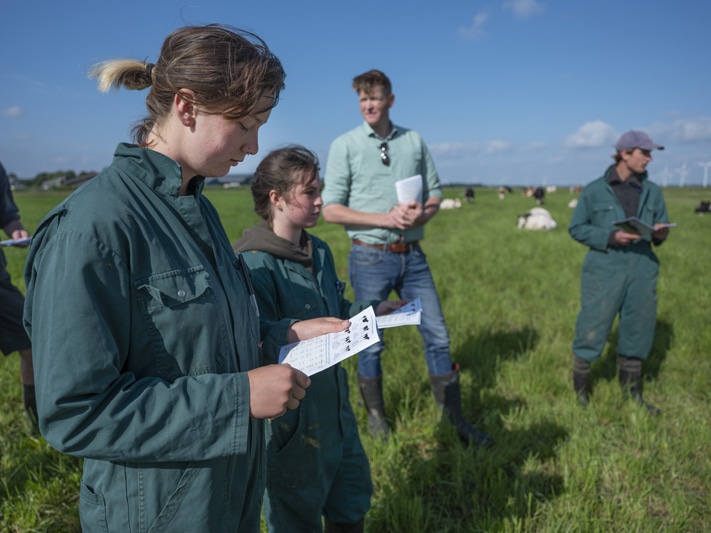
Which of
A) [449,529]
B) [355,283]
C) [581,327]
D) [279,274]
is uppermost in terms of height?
[279,274]

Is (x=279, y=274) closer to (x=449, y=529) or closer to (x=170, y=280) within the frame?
(x=170, y=280)

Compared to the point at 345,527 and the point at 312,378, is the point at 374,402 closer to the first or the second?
the point at 345,527

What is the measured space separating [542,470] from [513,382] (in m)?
1.29

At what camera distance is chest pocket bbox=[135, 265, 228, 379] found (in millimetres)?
1234

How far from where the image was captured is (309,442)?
7.20 ft

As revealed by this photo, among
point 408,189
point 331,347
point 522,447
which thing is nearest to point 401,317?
point 331,347

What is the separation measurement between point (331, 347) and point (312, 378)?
67 cm

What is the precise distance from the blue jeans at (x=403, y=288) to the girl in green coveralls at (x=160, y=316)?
2490 mm

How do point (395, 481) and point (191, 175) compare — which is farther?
point (395, 481)

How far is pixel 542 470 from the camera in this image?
3.32 m

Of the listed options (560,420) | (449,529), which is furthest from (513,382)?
(449,529)

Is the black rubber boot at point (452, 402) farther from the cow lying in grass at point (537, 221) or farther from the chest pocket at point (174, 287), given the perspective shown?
the cow lying in grass at point (537, 221)

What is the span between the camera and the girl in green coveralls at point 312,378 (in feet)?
7.21

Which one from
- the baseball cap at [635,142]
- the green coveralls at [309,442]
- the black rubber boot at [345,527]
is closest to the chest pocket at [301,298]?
the green coveralls at [309,442]
